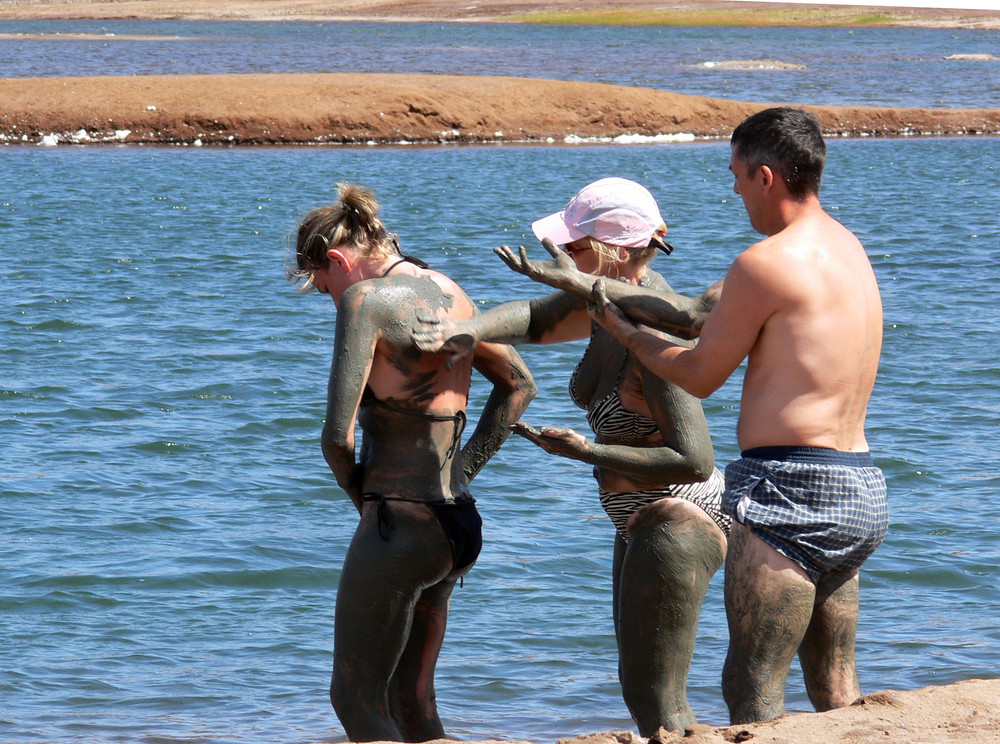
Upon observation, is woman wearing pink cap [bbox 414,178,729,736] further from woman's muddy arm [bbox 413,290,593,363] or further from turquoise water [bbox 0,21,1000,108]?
turquoise water [bbox 0,21,1000,108]

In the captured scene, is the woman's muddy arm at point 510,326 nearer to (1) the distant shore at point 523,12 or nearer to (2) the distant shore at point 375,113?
(2) the distant shore at point 375,113

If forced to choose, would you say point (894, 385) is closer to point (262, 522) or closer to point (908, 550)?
point (908, 550)

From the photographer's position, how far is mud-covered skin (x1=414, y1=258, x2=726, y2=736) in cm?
348

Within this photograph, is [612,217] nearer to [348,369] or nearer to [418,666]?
[348,369]

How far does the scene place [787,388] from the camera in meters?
3.16

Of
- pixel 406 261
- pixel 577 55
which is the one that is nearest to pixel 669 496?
pixel 406 261

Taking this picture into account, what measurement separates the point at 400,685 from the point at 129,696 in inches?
88.0

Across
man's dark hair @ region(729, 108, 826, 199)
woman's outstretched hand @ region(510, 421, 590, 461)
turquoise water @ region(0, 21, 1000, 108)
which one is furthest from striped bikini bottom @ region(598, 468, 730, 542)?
turquoise water @ region(0, 21, 1000, 108)

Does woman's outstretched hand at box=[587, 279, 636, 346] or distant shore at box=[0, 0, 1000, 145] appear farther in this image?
distant shore at box=[0, 0, 1000, 145]

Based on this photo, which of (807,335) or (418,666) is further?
(418,666)

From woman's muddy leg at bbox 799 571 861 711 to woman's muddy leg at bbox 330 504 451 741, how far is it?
1.02 metres

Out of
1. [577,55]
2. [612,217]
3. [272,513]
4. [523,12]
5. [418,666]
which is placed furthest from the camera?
[523,12]

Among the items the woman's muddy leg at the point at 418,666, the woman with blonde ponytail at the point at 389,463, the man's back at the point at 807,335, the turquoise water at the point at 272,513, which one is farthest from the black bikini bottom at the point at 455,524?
the turquoise water at the point at 272,513

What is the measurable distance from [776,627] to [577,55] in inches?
2118
